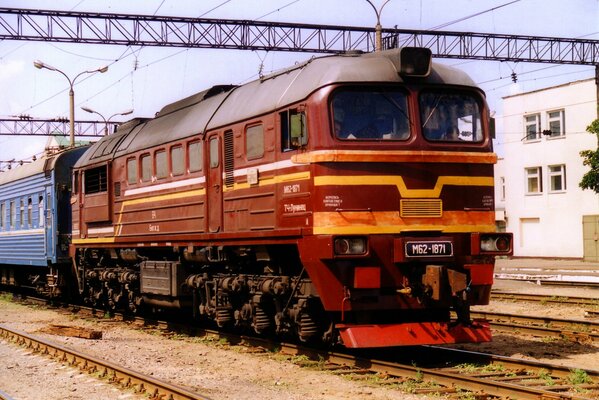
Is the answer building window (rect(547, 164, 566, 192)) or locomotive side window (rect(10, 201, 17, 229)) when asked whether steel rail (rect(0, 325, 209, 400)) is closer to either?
locomotive side window (rect(10, 201, 17, 229))

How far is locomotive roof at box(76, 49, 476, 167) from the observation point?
37.7ft

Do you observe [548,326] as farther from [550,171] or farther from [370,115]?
[550,171]

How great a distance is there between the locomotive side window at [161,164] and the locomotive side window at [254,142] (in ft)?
10.5

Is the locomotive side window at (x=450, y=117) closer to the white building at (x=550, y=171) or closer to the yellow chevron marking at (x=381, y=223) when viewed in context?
the yellow chevron marking at (x=381, y=223)

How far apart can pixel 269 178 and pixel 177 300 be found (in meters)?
4.45

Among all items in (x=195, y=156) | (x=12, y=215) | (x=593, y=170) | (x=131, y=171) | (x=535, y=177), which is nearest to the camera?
(x=195, y=156)

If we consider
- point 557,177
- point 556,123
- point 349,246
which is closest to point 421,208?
point 349,246

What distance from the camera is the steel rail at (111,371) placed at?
9.66m

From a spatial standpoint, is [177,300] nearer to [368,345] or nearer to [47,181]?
[368,345]

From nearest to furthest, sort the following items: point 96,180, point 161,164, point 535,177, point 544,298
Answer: point 161,164 → point 96,180 → point 544,298 → point 535,177

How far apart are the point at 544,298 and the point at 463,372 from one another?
11784 mm

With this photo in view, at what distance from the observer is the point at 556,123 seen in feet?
160

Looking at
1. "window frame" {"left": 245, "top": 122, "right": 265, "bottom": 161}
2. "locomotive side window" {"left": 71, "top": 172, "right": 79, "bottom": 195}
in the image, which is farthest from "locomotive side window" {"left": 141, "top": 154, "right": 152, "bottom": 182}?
"locomotive side window" {"left": 71, "top": 172, "right": 79, "bottom": 195}

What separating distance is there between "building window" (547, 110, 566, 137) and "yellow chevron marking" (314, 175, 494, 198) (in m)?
38.6
